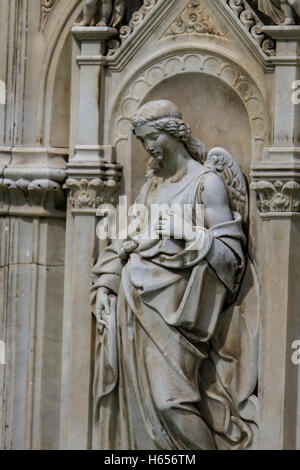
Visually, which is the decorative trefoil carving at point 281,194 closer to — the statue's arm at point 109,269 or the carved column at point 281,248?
the carved column at point 281,248

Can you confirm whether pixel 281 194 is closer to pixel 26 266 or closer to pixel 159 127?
pixel 159 127

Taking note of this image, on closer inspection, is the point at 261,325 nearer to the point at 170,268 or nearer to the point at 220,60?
the point at 170,268

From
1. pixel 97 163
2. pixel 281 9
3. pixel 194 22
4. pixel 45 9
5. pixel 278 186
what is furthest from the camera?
pixel 45 9

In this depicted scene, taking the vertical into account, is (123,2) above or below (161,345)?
above

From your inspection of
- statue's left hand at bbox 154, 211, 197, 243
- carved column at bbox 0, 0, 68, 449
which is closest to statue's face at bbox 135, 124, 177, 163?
statue's left hand at bbox 154, 211, 197, 243

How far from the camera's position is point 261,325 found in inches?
376

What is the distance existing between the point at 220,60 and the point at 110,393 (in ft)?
5.91

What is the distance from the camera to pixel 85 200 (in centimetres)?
991

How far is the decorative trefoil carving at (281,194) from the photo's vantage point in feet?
30.8

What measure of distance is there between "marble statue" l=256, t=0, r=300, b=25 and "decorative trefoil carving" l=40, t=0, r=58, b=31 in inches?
46.1

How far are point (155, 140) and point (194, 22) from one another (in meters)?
0.66

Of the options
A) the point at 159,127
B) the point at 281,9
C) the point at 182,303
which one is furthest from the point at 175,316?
the point at 281,9

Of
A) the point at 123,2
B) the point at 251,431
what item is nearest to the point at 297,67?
the point at 123,2

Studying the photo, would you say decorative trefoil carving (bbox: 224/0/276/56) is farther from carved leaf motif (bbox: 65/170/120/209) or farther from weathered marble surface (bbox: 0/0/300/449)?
carved leaf motif (bbox: 65/170/120/209)
